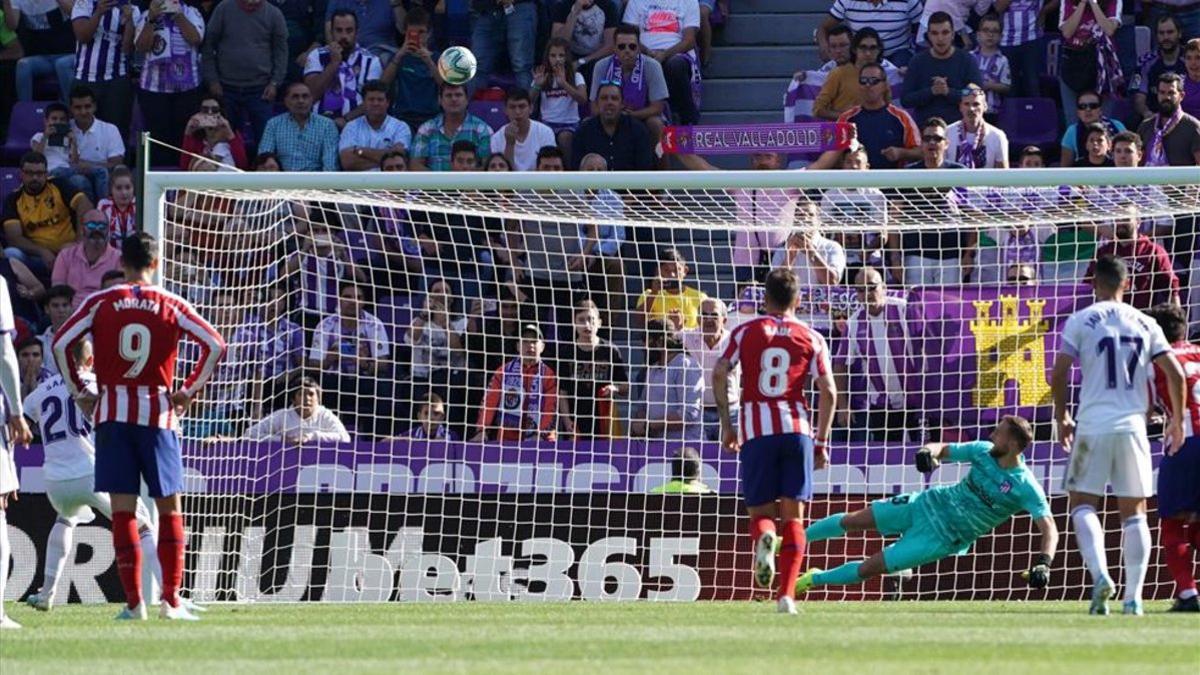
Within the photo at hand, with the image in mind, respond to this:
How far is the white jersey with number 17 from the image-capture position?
408 inches

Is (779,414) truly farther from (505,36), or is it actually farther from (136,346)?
(505,36)

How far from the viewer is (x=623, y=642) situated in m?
8.60

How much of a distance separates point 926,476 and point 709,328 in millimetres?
1812

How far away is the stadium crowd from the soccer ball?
548 mm

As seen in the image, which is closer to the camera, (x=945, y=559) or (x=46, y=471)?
(x=46, y=471)

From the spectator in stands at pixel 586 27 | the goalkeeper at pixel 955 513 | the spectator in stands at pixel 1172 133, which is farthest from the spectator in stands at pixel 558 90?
the goalkeeper at pixel 955 513

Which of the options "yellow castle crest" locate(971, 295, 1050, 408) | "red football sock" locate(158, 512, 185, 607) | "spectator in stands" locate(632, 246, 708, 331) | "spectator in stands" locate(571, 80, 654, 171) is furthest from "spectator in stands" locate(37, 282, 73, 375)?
"yellow castle crest" locate(971, 295, 1050, 408)

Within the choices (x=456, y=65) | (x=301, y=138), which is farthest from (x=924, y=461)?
(x=301, y=138)

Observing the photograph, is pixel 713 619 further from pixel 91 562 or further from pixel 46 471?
pixel 91 562

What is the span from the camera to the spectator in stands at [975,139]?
15906 mm

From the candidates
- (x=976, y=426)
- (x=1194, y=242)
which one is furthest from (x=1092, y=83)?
(x=976, y=426)

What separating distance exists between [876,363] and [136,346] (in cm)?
585

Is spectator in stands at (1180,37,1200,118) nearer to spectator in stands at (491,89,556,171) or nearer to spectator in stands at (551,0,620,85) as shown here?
spectator in stands at (551,0,620,85)

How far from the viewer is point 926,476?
43.8ft
